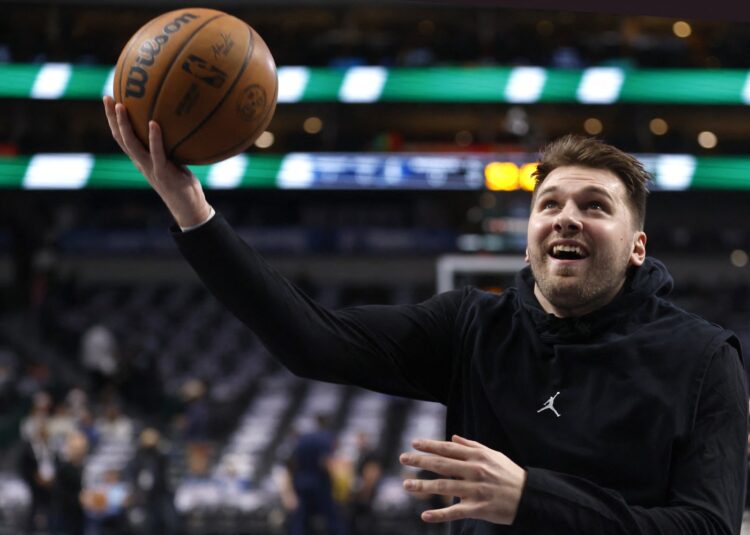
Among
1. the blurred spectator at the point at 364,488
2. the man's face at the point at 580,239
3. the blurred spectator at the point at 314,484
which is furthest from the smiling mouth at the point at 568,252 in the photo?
the blurred spectator at the point at 364,488

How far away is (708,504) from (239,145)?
1133mm

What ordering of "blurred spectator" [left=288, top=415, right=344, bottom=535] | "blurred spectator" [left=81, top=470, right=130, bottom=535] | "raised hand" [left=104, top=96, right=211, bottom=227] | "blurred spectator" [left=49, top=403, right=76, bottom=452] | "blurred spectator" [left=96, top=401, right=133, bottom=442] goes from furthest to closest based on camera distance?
"blurred spectator" [left=96, top=401, right=133, bottom=442] → "blurred spectator" [left=49, top=403, right=76, bottom=452] → "blurred spectator" [left=81, top=470, right=130, bottom=535] → "blurred spectator" [left=288, top=415, right=344, bottom=535] → "raised hand" [left=104, top=96, right=211, bottom=227]

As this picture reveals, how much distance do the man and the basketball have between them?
7 centimetres

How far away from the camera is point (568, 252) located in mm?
2055

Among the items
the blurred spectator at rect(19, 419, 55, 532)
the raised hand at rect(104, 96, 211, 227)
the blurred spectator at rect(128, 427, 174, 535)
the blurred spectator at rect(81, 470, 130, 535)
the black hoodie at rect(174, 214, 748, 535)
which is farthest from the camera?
the blurred spectator at rect(81, 470, 130, 535)

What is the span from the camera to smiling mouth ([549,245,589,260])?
2045 mm

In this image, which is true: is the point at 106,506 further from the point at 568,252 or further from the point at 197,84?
the point at 568,252

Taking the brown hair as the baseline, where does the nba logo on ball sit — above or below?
above

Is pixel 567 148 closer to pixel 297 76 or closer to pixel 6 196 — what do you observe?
pixel 297 76

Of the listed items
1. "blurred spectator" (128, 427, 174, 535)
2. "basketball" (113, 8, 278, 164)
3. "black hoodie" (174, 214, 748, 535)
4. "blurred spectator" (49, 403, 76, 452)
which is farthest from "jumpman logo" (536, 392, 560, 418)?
"blurred spectator" (49, 403, 76, 452)

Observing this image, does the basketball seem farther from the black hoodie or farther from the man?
the black hoodie

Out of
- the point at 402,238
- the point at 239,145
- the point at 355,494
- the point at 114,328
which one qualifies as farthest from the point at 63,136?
the point at 239,145

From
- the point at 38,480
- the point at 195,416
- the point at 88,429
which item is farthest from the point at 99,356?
the point at 38,480

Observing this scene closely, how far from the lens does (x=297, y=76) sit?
1583 centimetres
